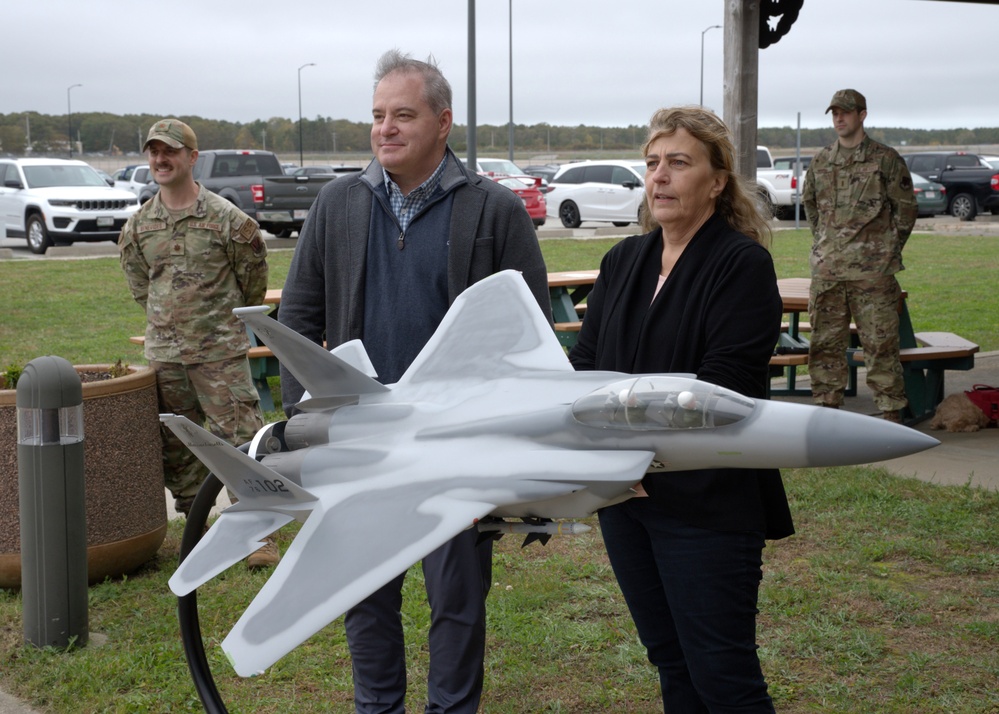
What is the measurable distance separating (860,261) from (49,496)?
18.9 feet

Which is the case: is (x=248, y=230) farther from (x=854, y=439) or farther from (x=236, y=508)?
(x=854, y=439)

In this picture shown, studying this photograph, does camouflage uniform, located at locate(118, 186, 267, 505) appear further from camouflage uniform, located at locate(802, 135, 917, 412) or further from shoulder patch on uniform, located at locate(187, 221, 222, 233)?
camouflage uniform, located at locate(802, 135, 917, 412)

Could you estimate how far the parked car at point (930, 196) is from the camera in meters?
28.6

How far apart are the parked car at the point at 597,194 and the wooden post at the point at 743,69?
60.7 ft

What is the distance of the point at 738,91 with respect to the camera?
7684 millimetres

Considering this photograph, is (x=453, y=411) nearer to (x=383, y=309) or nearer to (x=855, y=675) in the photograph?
(x=383, y=309)

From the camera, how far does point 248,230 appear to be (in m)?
5.46

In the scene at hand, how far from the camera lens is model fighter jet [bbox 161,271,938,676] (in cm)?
199

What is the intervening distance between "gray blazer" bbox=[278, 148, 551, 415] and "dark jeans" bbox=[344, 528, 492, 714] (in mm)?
686

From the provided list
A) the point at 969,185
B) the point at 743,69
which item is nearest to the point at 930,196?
the point at 969,185

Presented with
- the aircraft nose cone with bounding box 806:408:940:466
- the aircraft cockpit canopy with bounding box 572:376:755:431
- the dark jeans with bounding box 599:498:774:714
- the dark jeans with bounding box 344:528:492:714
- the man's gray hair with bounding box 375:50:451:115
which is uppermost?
the man's gray hair with bounding box 375:50:451:115

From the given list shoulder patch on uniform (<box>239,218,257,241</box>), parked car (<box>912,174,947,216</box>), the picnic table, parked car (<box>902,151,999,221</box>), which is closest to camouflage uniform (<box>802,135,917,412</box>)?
the picnic table

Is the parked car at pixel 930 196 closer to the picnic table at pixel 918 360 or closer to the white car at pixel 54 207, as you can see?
the white car at pixel 54 207

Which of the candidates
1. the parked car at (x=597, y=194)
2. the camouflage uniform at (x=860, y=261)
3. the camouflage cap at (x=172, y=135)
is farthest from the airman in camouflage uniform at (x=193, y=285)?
the parked car at (x=597, y=194)
